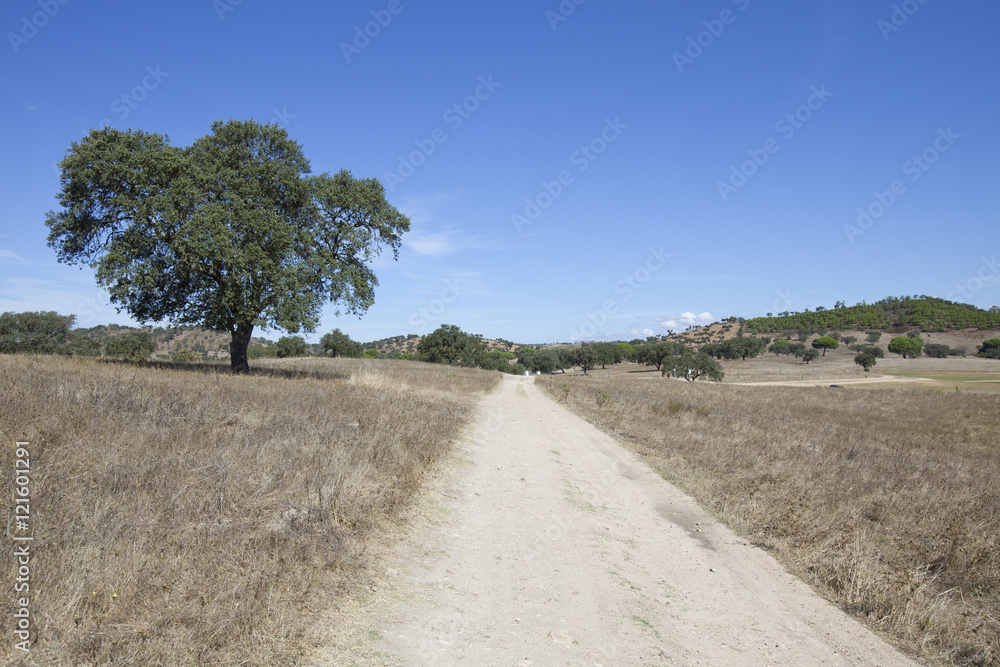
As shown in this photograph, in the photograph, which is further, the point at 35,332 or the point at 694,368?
the point at 694,368

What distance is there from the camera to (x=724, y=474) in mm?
11125

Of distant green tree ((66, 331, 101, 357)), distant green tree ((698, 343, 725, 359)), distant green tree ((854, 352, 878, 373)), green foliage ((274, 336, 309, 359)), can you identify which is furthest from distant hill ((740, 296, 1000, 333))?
distant green tree ((66, 331, 101, 357))

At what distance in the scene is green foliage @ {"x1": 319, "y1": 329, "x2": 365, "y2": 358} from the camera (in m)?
88.1

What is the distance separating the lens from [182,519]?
15.9 ft

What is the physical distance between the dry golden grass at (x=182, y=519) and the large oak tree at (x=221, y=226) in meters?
11.9

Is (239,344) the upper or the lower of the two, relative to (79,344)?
lower

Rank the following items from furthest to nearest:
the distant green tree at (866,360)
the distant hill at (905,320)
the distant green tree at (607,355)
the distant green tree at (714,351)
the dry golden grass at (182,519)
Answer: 1. the distant hill at (905,320)
2. the distant green tree at (714,351)
3. the distant green tree at (607,355)
4. the distant green tree at (866,360)
5. the dry golden grass at (182,519)

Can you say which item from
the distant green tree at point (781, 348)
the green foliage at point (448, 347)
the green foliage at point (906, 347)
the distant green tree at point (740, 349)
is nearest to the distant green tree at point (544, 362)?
the green foliage at point (448, 347)

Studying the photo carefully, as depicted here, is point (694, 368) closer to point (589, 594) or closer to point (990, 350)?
point (589, 594)

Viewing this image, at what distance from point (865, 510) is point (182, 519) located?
10532mm

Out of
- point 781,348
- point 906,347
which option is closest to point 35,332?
point 781,348

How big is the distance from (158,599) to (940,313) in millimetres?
229948

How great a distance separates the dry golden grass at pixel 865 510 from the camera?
5.18 m

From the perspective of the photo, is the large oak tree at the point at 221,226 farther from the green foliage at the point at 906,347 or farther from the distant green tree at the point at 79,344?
the green foliage at the point at 906,347
